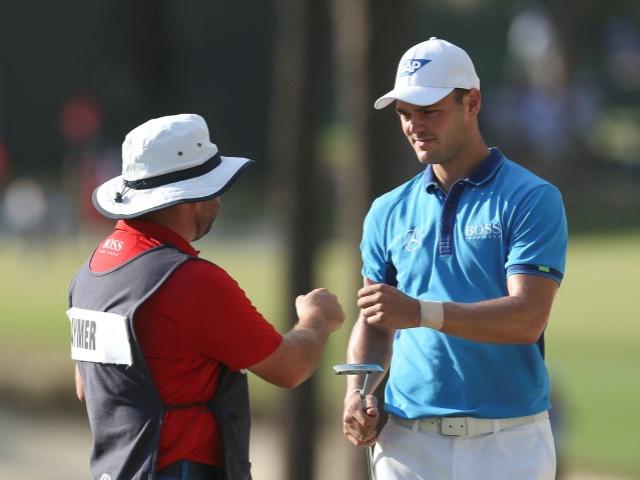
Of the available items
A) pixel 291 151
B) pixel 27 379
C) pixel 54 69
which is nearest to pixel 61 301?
pixel 27 379

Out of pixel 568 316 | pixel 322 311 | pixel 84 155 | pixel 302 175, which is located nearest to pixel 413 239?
pixel 322 311

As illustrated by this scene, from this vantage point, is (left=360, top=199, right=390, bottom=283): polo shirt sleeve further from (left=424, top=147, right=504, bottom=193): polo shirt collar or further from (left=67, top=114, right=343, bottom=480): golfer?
(left=67, top=114, right=343, bottom=480): golfer

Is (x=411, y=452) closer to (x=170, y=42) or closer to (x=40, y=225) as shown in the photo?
(x=40, y=225)

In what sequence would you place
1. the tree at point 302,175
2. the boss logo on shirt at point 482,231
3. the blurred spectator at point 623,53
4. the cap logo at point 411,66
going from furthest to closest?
the blurred spectator at point 623,53
the tree at point 302,175
the cap logo at point 411,66
the boss logo on shirt at point 482,231

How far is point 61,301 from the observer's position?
77.7 feet

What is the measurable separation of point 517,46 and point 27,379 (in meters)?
31.2

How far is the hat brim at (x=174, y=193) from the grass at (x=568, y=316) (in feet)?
18.5

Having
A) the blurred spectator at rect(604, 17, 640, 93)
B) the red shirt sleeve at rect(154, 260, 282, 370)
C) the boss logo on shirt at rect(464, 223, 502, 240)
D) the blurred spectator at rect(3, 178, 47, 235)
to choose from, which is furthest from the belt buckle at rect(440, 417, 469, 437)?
the blurred spectator at rect(604, 17, 640, 93)

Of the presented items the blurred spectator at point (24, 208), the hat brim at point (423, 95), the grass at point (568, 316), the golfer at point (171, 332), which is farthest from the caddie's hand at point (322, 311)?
the blurred spectator at point (24, 208)

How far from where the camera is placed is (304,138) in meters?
11.8

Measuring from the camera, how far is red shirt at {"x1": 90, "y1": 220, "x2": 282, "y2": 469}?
460cm

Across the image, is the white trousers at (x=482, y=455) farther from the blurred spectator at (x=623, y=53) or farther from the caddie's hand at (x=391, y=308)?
the blurred spectator at (x=623, y=53)

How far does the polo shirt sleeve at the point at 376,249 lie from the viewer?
5.32 m

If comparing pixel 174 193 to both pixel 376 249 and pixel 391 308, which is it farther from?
pixel 376 249
